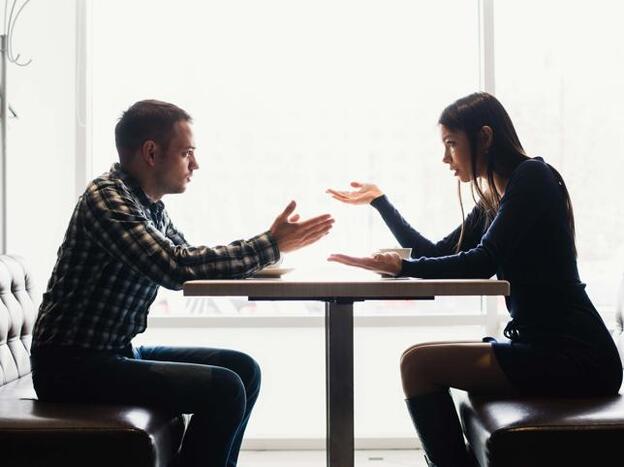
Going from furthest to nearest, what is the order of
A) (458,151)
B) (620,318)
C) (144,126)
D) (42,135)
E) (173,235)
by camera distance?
(42,135) → (620,318) → (173,235) → (458,151) → (144,126)

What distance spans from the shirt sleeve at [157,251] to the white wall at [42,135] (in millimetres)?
1166

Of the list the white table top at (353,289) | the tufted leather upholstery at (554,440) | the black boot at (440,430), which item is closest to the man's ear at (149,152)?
the white table top at (353,289)

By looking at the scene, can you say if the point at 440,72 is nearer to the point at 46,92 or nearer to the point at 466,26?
the point at 466,26

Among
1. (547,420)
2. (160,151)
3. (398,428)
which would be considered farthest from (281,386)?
(547,420)

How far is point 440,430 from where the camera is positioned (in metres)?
1.65

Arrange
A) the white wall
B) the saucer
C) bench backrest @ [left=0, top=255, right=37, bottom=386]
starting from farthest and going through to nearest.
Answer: the white wall
bench backrest @ [left=0, top=255, right=37, bottom=386]
the saucer

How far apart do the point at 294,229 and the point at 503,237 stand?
47cm

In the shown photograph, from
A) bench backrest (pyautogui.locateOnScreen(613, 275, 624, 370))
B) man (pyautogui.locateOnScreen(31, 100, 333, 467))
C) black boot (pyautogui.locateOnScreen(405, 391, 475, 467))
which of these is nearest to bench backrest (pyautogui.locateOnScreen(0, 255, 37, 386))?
man (pyautogui.locateOnScreen(31, 100, 333, 467))

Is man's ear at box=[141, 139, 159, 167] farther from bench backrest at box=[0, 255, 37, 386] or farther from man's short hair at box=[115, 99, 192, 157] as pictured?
bench backrest at box=[0, 255, 37, 386]

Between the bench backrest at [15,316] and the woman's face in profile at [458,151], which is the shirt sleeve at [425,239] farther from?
the bench backrest at [15,316]

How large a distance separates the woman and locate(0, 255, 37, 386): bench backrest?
3.36ft

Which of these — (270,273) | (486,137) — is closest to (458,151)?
(486,137)

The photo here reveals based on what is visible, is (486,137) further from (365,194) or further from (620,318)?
(620,318)

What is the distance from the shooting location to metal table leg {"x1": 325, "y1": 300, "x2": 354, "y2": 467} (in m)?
1.65
